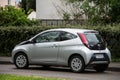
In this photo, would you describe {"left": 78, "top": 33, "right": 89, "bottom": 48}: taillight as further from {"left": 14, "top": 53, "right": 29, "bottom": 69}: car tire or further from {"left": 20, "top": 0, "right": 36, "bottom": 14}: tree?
{"left": 20, "top": 0, "right": 36, "bottom": 14}: tree

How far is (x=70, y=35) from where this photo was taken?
17.5 metres

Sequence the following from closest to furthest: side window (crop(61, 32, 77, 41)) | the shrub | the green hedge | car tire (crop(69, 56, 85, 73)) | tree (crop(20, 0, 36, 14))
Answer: car tire (crop(69, 56, 85, 73)), side window (crop(61, 32, 77, 41)), the green hedge, the shrub, tree (crop(20, 0, 36, 14))

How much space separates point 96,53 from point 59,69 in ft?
7.57

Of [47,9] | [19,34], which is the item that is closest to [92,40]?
[19,34]

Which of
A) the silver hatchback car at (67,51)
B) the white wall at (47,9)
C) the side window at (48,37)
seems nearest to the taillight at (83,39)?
the silver hatchback car at (67,51)

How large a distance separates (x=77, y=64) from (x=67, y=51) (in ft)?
2.07

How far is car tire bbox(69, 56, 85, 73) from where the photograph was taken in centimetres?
1694

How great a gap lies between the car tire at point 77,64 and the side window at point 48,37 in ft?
3.78

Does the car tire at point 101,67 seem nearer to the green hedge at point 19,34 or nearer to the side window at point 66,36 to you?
the side window at point 66,36

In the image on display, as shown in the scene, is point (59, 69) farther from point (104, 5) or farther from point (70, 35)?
point (104, 5)

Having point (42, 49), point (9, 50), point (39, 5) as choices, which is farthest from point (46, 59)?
point (39, 5)

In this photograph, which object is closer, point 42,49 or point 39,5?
point 42,49

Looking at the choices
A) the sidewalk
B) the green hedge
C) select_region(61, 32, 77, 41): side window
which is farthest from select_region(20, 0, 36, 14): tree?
select_region(61, 32, 77, 41): side window

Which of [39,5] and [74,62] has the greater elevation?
[39,5]
